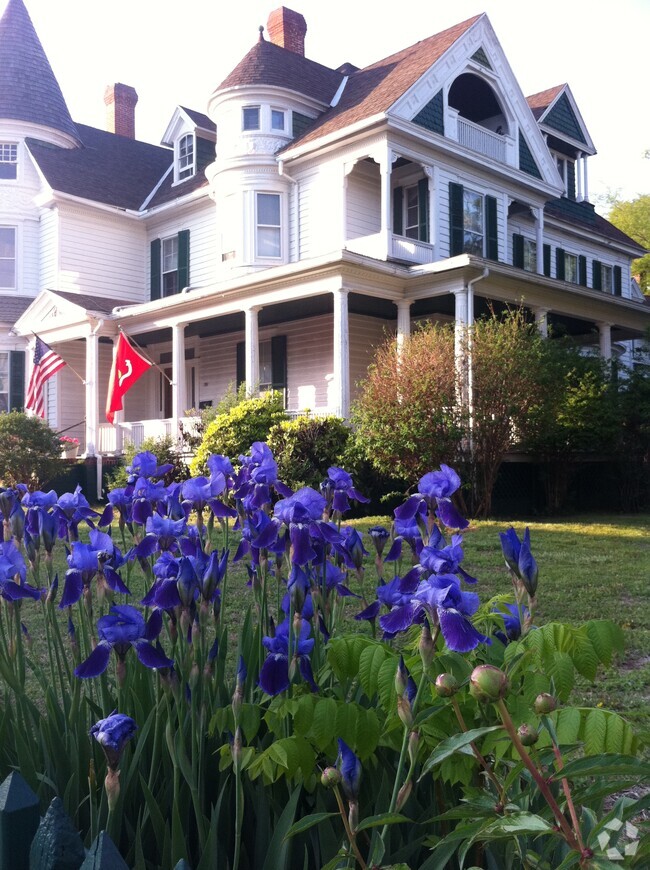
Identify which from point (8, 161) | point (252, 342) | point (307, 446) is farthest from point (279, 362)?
point (8, 161)

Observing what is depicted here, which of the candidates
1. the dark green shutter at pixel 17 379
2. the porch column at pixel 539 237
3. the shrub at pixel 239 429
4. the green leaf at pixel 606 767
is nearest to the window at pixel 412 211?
the porch column at pixel 539 237

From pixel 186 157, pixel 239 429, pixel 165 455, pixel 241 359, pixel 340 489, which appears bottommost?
pixel 340 489

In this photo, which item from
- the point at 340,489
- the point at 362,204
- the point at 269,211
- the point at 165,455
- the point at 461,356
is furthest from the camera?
the point at 269,211

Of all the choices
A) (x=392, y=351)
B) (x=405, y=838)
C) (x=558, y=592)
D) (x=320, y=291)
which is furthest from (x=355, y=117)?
(x=405, y=838)

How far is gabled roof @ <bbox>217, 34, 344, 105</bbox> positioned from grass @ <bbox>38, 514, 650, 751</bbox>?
12089 mm

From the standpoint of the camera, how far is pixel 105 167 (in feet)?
79.7

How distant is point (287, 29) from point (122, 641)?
2334 centimetres

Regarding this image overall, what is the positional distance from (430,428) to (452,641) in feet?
37.5

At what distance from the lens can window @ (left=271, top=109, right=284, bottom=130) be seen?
19500 mm

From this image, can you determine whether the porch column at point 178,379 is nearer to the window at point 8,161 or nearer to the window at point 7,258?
the window at point 7,258

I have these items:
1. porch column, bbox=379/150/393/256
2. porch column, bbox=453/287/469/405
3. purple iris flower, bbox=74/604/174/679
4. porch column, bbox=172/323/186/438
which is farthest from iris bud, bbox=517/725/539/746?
porch column, bbox=172/323/186/438

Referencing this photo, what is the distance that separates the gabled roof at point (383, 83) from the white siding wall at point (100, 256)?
6.65m

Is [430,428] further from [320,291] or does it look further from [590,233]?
Result: [590,233]

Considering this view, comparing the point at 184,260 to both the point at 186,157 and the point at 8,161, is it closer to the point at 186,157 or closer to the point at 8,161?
the point at 186,157
